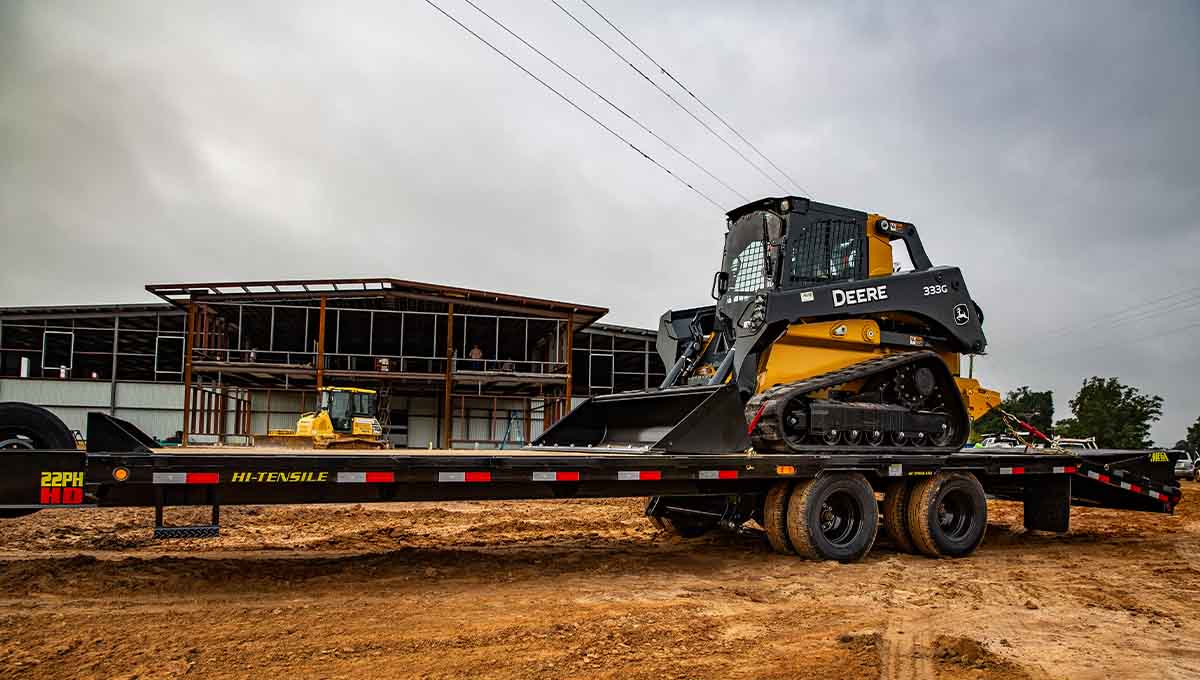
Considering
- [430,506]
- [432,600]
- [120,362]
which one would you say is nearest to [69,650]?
[432,600]

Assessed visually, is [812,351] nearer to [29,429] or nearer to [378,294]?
[29,429]

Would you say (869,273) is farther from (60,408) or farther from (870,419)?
(60,408)

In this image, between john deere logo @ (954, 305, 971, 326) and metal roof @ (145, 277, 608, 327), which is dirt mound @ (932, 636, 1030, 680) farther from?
metal roof @ (145, 277, 608, 327)

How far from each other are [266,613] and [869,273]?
23.5 ft

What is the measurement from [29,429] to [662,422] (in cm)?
573

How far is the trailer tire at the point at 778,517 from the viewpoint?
8.54 meters

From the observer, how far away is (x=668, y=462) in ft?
24.6

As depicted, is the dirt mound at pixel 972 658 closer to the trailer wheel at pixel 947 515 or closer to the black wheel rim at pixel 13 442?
the trailer wheel at pixel 947 515

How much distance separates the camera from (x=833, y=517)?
8.81 meters

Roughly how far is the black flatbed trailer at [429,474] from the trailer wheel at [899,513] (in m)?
0.12

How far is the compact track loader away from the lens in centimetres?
875

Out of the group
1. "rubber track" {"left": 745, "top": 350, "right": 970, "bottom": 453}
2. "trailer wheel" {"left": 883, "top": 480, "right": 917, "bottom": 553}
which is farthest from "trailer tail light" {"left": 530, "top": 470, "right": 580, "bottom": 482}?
"trailer wheel" {"left": 883, "top": 480, "right": 917, "bottom": 553}

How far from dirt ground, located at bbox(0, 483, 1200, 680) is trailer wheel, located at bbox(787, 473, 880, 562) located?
0.22m

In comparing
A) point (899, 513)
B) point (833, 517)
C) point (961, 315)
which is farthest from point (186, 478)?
point (961, 315)
